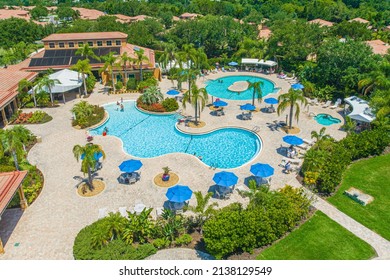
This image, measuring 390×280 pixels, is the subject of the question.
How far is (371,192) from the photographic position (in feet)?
82.9

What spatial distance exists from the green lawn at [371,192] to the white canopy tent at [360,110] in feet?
17.5

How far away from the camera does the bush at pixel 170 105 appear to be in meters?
40.4

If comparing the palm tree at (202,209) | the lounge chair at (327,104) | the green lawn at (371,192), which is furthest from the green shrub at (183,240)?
the lounge chair at (327,104)

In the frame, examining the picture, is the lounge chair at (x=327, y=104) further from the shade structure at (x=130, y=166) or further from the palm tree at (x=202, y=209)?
the shade structure at (x=130, y=166)

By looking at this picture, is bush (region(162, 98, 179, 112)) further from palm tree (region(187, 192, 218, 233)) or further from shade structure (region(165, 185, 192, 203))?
palm tree (region(187, 192, 218, 233))

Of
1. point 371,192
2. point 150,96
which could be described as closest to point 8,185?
point 150,96

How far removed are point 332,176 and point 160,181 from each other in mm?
13497

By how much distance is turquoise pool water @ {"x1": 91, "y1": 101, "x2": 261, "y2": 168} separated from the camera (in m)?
31.3

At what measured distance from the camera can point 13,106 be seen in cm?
3978

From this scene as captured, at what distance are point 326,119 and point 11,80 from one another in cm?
3923

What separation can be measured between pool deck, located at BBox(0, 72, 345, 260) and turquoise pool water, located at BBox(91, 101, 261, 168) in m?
1.14

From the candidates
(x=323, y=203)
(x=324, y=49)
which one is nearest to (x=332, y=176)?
(x=323, y=203)

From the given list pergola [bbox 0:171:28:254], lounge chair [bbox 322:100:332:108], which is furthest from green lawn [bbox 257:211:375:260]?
lounge chair [bbox 322:100:332:108]

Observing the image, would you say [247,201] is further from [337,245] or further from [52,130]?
[52,130]
